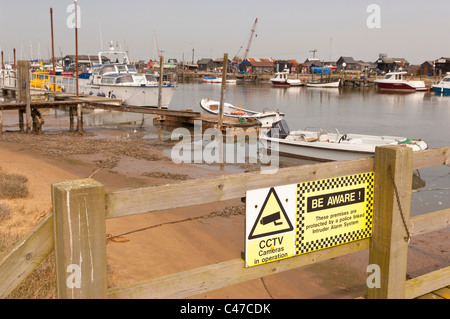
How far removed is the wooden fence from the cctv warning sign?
6cm

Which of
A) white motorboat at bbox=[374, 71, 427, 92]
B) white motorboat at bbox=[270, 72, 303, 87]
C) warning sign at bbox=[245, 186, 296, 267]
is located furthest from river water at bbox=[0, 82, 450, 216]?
white motorboat at bbox=[270, 72, 303, 87]

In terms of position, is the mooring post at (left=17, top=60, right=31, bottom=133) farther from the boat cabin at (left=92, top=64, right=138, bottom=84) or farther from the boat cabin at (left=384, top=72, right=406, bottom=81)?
the boat cabin at (left=384, top=72, right=406, bottom=81)

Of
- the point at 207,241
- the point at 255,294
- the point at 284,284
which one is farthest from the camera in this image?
the point at 207,241

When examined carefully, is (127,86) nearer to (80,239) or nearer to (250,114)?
(250,114)

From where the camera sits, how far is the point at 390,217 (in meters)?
3.41

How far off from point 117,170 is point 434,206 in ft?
35.7

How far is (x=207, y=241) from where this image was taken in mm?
8742

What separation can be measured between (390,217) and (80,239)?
230cm

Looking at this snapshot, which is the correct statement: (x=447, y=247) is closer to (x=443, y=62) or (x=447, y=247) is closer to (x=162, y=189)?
(x=162, y=189)

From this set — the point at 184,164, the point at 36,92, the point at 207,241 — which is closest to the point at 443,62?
the point at 36,92

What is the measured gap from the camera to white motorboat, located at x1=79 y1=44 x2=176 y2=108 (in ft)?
120

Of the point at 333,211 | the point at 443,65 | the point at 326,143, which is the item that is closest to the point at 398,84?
the point at 443,65

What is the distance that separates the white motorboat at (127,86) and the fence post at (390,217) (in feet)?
112

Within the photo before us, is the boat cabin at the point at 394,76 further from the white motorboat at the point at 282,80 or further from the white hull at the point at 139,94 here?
the white hull at the point at 139,94
